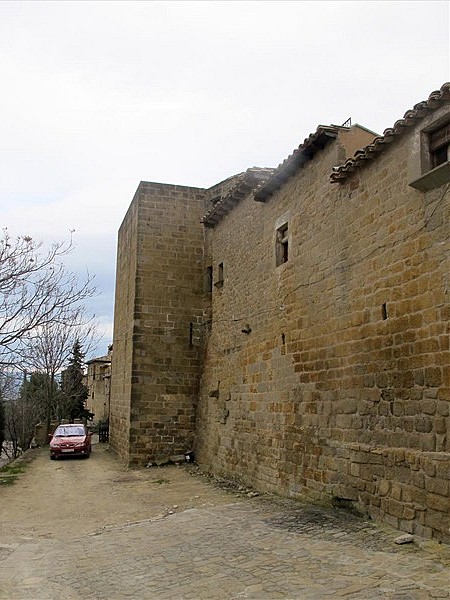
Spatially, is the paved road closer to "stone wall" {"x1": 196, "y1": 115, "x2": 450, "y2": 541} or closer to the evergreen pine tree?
"stone wall" {"x1": 196, "y1": 115, "x2": 450, "y2": 541}

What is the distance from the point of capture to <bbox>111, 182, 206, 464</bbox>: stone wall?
55.6ft

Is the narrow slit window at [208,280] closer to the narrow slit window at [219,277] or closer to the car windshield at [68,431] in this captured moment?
the narrow slit window at [219,277]

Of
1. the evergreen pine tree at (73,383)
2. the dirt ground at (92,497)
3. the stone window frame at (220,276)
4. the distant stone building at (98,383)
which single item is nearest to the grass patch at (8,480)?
the dirt ground at (92,497)

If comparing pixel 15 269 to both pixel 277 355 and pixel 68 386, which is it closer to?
pixel 277 355

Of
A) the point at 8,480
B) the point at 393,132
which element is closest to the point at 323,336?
the point at 393,132

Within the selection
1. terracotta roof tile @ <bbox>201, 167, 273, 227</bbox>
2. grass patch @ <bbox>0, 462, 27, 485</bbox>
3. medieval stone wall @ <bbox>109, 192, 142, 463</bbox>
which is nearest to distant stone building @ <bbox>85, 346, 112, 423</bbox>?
medieval stone wall @ <bbox>109, 192, 142, 463</bbox>

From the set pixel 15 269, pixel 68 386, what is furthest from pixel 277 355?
pixel 68 386

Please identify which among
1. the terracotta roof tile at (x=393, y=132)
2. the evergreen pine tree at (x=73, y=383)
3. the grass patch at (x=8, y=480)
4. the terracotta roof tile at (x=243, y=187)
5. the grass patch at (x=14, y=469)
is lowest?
the grass patch at (x=8, y=480)

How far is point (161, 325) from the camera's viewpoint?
57.6 feet

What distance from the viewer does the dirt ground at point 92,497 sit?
976 centimetres

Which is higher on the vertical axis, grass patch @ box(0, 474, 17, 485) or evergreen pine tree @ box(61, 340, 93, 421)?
evergreen pine tree @ box(61, 340, 93, 421)

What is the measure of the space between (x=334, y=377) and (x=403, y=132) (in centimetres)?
364

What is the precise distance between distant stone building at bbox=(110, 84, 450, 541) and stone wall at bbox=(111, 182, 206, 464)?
58 mm

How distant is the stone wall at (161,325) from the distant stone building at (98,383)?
49.0ft
